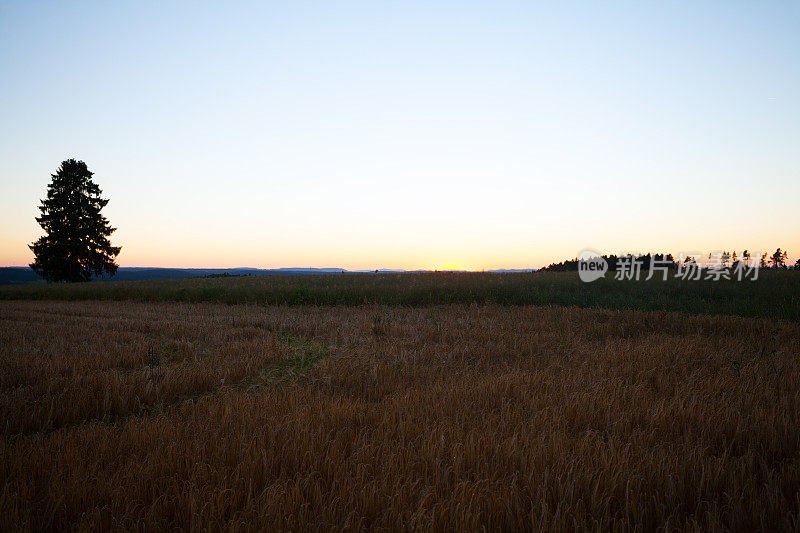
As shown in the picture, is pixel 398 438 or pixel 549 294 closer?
pixel 398 438

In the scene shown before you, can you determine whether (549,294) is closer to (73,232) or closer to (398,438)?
(398,438)

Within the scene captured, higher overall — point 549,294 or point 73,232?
point 73,232

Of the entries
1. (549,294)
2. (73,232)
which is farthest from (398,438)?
(73,232)

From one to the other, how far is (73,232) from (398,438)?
1967 inches

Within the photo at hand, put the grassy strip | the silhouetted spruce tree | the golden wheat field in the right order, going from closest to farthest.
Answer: the golden wheat field
the grassy strip
the silhouetted spruce tree

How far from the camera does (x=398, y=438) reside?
2984 millimetres

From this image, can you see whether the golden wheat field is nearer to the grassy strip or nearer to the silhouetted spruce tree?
the grassy strip

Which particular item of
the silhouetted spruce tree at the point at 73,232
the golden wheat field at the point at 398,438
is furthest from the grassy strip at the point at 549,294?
the silhouetted spruce tree at the point at 73,232

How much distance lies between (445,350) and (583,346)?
253 cm

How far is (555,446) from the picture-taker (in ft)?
8.89

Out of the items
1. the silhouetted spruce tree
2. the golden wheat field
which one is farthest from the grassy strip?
the silhouetted spruce tree

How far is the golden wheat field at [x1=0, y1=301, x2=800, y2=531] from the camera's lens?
80.4 inches

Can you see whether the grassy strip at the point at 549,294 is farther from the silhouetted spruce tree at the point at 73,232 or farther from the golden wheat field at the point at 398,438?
the silhouetted spruce tree at the point at 73,232

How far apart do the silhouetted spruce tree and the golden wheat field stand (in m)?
42.1
